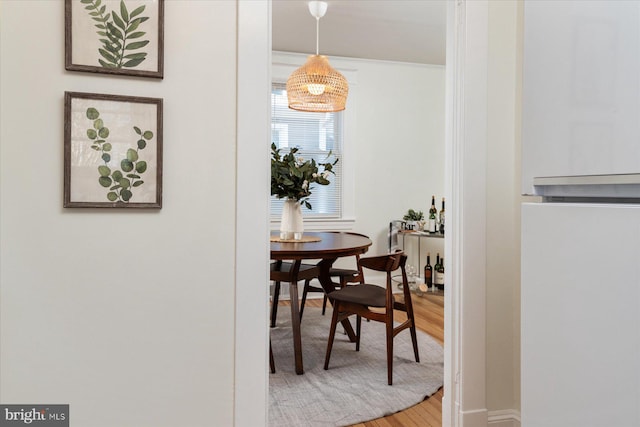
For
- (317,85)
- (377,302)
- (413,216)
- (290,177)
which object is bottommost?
(377,302)

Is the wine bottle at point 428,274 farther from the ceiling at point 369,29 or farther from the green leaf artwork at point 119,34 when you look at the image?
the green leaf artwork at point 119,34

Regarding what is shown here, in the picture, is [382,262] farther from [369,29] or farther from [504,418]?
[369,29]

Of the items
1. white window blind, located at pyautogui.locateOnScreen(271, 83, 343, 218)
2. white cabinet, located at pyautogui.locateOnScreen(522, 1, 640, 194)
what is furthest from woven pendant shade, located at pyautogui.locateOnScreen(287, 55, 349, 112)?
white cabinet, located at pyautogui.locateOnScreen(522, 1, 640, 194)

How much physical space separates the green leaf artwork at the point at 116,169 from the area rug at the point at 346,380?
1450 mm

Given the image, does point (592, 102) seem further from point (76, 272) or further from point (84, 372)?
point (84, 372)

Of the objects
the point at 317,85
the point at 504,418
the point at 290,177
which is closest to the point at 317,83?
the point at 317,85

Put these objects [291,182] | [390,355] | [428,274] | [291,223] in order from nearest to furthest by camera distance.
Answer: [390,355] < [291,182] < [291,223] < [428,274]

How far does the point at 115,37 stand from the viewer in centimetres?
147

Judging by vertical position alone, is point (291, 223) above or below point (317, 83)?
below

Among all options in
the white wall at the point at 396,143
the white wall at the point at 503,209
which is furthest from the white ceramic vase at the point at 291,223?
the white wall at the point at 396,143

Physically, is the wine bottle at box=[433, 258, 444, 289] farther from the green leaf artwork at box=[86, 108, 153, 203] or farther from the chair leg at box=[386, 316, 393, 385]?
the green leaf artwork at box=[86, 108, 153, 203]

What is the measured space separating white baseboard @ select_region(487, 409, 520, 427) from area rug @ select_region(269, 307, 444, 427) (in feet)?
1.74

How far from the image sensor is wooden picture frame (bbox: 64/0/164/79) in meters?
1.44

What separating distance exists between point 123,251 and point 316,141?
386 centimetres
